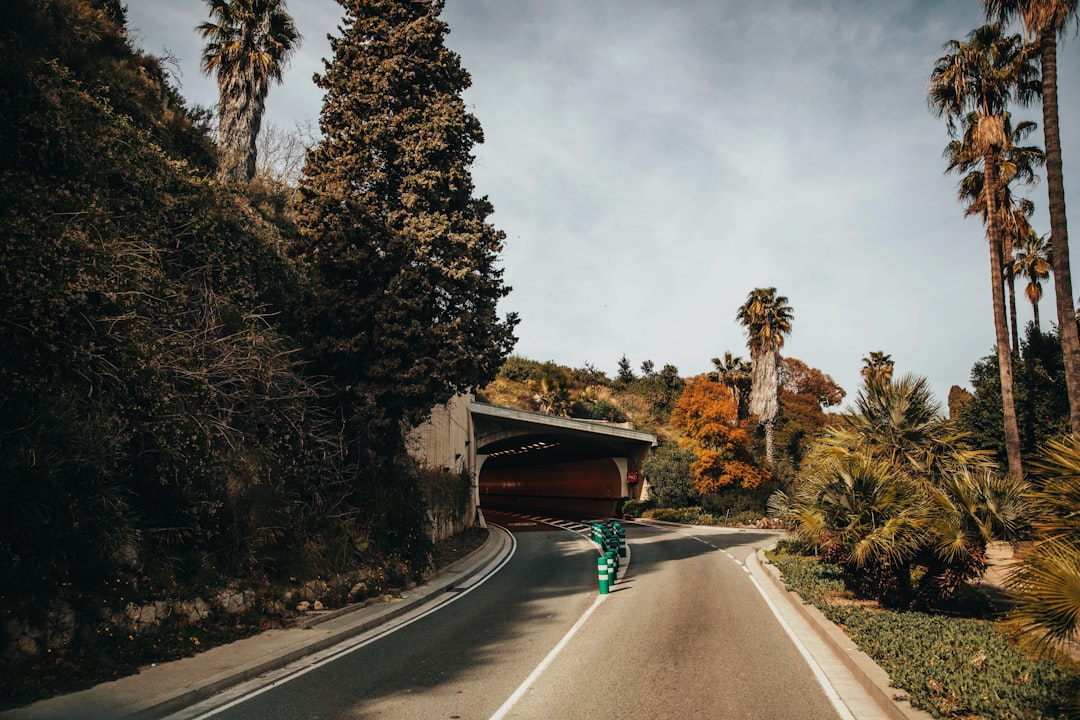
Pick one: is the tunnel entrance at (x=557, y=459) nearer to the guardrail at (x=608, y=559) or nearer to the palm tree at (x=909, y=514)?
the guardrail at (x=608, y=559)

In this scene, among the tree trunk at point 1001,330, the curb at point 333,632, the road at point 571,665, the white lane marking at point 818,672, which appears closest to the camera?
the white lane marking at point 818,672

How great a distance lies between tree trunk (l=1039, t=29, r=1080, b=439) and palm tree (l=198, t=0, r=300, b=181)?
2625 centimetres

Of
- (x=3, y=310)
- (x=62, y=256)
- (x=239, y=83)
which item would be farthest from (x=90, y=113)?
(x=239, y=83)

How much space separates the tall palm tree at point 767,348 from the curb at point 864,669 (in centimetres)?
3574

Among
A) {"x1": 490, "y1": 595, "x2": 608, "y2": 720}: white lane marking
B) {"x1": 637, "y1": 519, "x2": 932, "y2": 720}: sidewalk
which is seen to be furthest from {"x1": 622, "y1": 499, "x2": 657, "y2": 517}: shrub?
{"x1": 490, "y1": 595, "x2": 608, "y2": 720}: white lane marking

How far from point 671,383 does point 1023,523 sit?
61966 mm

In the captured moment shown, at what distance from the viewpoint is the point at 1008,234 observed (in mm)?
27594

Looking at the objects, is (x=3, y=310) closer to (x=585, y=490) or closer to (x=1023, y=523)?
(x=1023, y=523)

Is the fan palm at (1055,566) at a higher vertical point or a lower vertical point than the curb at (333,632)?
higher

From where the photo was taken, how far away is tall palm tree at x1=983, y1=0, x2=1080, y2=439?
660 inches

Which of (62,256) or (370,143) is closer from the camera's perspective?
(62,256)

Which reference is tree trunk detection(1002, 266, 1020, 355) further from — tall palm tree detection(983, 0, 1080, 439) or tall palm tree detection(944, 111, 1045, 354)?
tall palm tree detection(983, 0, 1080, 439)

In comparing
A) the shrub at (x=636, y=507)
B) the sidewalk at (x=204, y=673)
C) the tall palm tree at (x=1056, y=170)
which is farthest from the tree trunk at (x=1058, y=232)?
the shrub at (x=636, y=507)

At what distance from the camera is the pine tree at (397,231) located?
15.0 m
